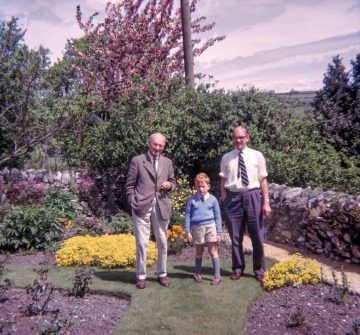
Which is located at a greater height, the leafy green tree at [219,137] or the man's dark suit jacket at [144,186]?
the leafy green tree at [219,137]

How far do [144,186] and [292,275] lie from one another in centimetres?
208

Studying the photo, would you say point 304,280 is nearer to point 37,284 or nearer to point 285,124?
point 37,284

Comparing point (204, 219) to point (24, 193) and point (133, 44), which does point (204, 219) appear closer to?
point (24, 193)

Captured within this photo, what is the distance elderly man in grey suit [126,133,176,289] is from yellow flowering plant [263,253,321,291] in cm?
136

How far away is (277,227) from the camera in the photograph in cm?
809

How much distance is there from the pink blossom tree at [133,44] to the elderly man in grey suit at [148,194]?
897 centimetres

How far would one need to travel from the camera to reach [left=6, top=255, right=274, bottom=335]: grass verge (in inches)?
183

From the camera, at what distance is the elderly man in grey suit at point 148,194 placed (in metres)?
5.57

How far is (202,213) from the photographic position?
580 cm

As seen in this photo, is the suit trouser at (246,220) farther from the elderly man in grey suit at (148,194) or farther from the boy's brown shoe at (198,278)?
the elderly man in grey suit at (148,194)

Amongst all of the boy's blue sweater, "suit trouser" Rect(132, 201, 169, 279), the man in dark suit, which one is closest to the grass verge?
"suit trouser" Rect(132, 201, 169, 279)

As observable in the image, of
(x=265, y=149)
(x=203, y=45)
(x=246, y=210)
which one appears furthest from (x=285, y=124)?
(x=203, y=45)

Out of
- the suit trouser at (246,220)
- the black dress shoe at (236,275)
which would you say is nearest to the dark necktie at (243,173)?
the suit trouser at (246,220)

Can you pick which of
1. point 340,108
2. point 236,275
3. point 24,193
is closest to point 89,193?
point 24,193
